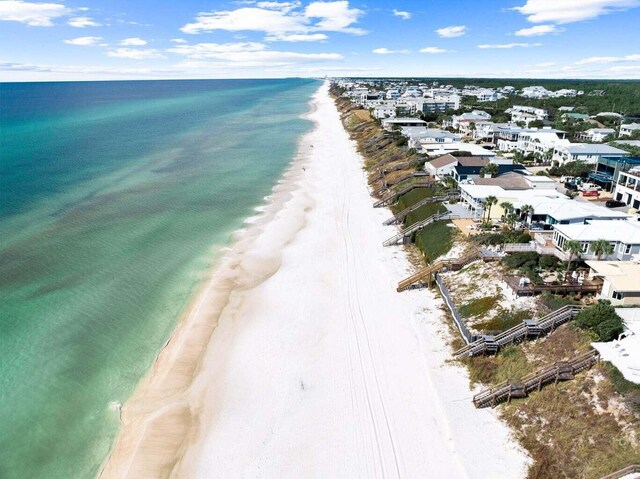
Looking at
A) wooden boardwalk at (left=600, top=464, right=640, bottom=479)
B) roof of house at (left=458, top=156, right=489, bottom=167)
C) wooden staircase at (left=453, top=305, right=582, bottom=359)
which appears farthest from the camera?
roof of house at (left=458, top=156, right=489, bottom=167)

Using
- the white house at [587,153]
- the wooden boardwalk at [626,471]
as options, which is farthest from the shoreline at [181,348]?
the white house at [587,153]

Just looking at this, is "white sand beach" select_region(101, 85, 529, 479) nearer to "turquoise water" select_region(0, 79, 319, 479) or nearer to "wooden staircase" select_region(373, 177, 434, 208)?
"turquoise water" select_region(0, 79, 319, 479)

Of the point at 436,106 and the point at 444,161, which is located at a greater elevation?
the point at 436,106

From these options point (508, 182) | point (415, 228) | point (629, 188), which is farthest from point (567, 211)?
point (629, 188)

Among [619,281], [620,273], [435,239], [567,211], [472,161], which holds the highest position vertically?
[472,161]

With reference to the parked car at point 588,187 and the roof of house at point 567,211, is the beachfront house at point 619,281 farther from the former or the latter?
the parked car at point 588,187

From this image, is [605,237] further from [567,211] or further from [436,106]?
[436,106]

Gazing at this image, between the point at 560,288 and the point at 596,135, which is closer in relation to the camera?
the point at 560,288

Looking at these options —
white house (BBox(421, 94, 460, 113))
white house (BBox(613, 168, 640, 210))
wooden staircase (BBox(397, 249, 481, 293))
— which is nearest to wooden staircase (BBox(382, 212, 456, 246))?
wooden staircase (BBox(397, 249, 481, 293))
